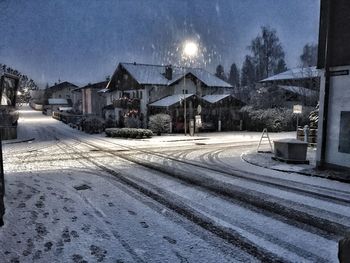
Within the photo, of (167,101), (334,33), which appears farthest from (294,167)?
(167,101)

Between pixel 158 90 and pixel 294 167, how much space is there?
26.5 meters

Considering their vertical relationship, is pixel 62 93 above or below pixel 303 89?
above

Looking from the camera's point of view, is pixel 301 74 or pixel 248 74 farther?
pixel 248 74

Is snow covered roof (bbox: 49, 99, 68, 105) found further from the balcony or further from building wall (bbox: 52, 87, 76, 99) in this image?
the balcony

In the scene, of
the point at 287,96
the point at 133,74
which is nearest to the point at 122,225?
the point at 133,74

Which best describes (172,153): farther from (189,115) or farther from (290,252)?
(189,115)

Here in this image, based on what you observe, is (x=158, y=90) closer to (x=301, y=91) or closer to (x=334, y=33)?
(x=301, y=91)

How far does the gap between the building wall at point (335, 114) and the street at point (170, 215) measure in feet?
4.61

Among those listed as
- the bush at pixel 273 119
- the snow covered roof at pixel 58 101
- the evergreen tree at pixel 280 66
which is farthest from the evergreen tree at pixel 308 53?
the snow covered roof at pixel 58 101

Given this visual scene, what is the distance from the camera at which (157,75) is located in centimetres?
3956

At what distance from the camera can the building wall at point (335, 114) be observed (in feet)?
36.3

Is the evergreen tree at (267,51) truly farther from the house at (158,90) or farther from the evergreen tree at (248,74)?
the house at (158,90)

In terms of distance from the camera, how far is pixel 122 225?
6.24 metres

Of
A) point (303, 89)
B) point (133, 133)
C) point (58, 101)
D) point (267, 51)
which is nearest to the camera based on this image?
point (133, 133)
